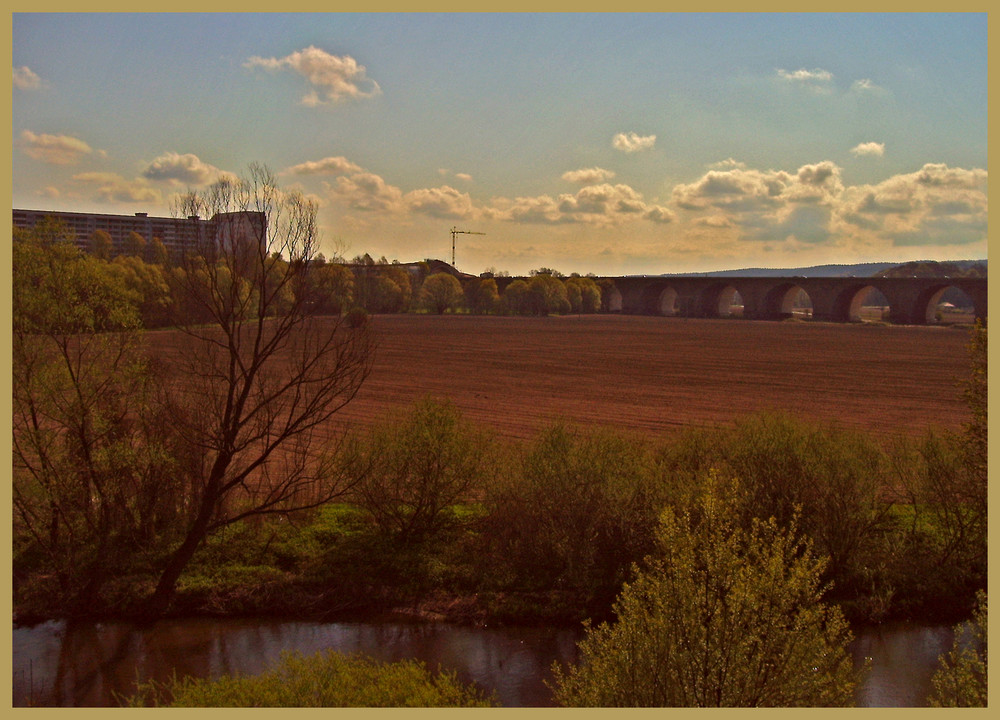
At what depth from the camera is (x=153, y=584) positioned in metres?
16.9

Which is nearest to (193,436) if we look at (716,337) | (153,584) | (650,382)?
(153,584)

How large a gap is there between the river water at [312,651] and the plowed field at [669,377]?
22.6ft

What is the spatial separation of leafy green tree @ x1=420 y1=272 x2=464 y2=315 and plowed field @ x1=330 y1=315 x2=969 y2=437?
33953 millimetres

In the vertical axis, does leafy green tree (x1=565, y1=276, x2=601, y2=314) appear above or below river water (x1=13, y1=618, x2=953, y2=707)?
above

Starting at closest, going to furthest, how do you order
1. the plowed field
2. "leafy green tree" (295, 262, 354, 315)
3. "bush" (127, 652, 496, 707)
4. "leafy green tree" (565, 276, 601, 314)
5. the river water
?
"bush" (127, 652, 496, 707), the river water, "leafy green tree" (295, 262, 354, 315), the plowed field, "leafy green tree" (565, 276, 601, 314)

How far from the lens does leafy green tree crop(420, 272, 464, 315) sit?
4444 inches

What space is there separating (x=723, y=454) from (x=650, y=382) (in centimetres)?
2368

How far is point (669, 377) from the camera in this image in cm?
4409

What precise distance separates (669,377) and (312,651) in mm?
32539

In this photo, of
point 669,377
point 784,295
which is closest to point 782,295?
point 784,295

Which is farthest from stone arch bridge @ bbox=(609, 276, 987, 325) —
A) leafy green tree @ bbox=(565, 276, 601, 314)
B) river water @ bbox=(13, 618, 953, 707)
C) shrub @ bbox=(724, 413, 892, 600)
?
river water @ bbox=(13, 618, 953, 707)

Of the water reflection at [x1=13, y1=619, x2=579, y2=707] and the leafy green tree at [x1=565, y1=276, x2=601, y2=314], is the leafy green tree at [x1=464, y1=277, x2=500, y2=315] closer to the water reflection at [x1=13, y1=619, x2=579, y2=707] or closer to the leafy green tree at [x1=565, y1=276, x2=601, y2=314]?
the leafy green tree at [x1=565, y1=276, x2=601, y2=314]

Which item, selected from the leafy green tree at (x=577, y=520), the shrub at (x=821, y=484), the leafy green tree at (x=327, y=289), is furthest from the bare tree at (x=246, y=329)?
the shrub at (x=821, y=484)

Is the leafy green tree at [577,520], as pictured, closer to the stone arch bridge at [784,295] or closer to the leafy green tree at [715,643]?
the leafy green tree at [715,643]
